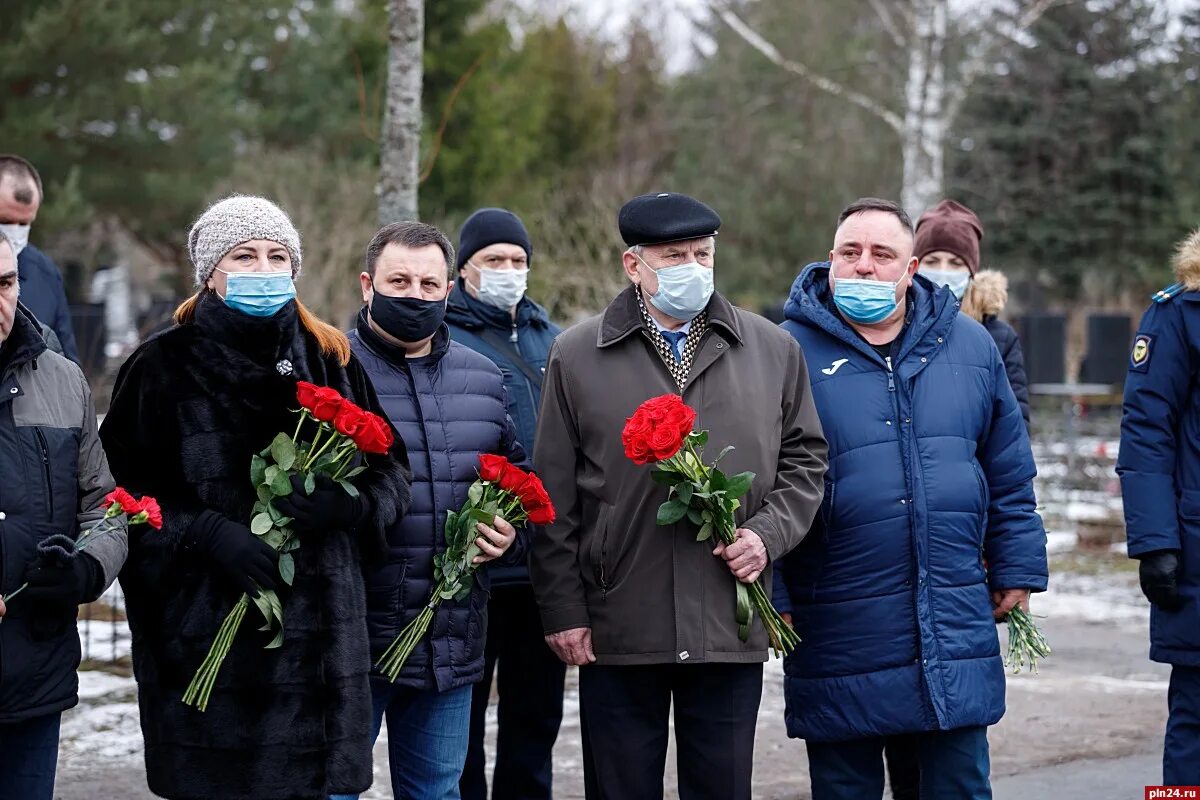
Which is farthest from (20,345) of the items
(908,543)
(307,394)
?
(908,543)

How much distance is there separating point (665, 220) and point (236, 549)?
1531 millimetres

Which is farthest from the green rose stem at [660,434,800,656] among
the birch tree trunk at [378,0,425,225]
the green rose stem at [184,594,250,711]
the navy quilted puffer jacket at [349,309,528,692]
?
the birch tree trunk at [378,0,425,225]

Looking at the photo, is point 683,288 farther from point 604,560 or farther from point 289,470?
point 289,470

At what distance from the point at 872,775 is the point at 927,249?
8.61 feet

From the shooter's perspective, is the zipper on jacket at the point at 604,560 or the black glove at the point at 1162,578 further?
the black glove at the point at 1162,578

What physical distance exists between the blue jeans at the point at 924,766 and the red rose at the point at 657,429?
1.21m

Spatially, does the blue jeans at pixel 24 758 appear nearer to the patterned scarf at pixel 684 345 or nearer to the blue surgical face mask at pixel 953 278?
the patterned scarf at pixel 684 345

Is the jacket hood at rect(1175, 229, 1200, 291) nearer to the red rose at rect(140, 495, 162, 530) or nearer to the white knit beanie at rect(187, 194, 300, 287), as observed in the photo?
the white knit beanie at rect(187, 194, 300, 287)

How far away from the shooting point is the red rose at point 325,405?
3.90 m

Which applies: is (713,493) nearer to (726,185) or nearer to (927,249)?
(927,249)

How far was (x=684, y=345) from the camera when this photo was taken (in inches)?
176

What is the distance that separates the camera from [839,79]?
33.8 metres

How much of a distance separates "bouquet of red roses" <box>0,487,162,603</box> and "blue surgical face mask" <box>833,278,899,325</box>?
2.17 m

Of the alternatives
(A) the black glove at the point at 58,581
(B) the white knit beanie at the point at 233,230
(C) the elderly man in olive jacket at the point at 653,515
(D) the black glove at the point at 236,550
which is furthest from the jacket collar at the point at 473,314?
(A) the black glove at the point at 58,581
